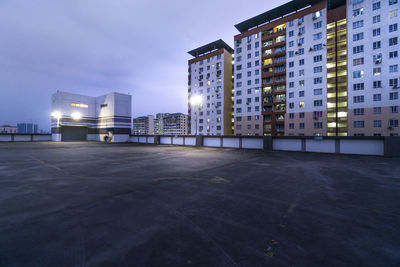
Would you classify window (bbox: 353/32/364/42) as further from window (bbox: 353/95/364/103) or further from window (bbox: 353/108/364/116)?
window (bbox: 353/108/364/116)

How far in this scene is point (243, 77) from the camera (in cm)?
5625

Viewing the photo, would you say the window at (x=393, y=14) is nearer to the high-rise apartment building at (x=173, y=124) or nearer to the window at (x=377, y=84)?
the window at (x=377, y=84)

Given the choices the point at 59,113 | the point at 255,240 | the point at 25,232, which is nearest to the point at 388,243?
the point at 255,240

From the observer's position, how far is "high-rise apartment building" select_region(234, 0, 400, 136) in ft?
122

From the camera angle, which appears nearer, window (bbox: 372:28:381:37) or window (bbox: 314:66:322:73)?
window (bbox: 372:28:381:37)

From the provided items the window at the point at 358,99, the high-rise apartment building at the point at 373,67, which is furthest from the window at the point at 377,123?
the window at the point at 358,99

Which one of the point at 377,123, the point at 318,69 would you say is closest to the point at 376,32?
the point at 318,69

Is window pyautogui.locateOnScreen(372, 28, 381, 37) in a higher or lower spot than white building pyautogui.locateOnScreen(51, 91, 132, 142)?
higher

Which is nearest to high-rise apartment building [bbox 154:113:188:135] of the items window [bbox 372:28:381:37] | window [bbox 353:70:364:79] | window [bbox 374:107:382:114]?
window [bbox 353:70:364:79]

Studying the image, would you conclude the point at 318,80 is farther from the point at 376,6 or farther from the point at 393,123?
the point at 376,6

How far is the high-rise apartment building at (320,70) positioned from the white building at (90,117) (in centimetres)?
3762

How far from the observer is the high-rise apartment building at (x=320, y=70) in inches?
1463

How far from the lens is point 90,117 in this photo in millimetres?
50688

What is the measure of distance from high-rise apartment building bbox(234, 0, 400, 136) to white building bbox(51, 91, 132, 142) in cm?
3762
